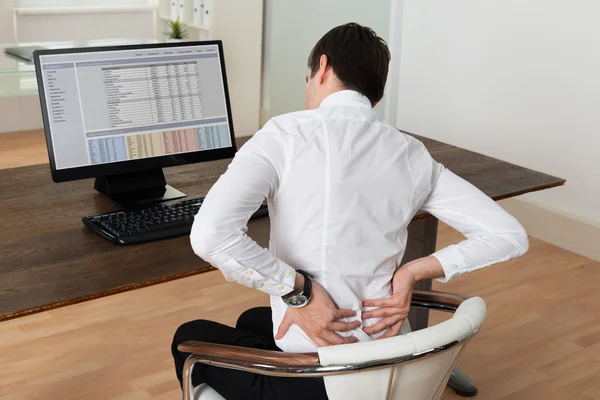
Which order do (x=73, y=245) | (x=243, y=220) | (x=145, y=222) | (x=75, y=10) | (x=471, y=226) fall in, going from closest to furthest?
(x=243, y=220) < (x=471, y=226) < (x=73, y=245) < (x=145, y=222) < (x=75, y=10)

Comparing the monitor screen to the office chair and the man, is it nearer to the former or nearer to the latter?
the man

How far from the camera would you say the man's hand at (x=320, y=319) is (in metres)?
1.57

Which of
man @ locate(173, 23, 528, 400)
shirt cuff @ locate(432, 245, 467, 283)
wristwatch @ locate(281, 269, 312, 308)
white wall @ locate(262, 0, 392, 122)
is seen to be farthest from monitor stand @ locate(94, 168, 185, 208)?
white wall @ locate(262, 0, 392, 122)

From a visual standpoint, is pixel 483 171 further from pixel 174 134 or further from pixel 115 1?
pixel 115 1

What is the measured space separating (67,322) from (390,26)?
2.82m

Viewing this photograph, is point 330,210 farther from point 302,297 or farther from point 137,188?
point 137,188

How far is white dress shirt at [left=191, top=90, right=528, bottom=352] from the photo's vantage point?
4.89 ft

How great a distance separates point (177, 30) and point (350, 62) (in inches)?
158

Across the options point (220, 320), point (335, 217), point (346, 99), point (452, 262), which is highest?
point (346, 99)

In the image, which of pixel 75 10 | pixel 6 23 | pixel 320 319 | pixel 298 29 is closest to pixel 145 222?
pixel 320 319

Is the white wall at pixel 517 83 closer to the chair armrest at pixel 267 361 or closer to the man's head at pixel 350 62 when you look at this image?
the man's head at pixel 350 62

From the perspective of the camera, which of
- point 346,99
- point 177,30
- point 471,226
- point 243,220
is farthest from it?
point 177,30

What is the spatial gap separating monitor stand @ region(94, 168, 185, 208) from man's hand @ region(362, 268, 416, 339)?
78 cm

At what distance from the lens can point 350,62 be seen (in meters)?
1.60
